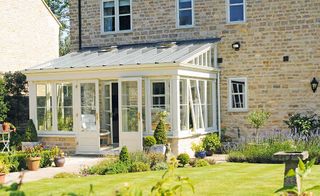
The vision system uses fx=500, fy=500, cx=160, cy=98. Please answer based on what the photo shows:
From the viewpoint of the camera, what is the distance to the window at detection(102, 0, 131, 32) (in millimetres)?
21266

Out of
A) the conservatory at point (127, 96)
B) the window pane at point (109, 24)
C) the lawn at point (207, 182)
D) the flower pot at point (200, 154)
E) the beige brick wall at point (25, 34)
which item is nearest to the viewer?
the lawn at point (207, 182)

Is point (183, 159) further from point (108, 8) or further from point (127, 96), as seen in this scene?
point (108, 8)

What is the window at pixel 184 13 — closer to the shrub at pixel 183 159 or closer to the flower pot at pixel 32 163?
the shrub at pixel 183 159

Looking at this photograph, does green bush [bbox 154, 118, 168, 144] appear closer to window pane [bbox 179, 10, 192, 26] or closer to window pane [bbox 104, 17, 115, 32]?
window pane [bbox 179, 10, 192, 26]

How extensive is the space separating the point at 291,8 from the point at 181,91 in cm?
544

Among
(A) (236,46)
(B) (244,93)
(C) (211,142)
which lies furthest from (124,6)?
(C) (211,142)

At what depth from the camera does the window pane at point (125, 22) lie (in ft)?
69.6

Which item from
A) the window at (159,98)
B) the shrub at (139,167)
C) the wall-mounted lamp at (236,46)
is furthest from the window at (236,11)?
the shrub at (139,167)

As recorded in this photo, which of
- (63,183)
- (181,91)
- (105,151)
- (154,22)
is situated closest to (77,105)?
(105,151)

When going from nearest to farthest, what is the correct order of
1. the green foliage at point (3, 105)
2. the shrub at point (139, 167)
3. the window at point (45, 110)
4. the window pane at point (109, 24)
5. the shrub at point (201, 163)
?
the shrub at point (139, 167)
the shrub at point (201, 163)
the window at point (45, 110)
the green foliage at point (3, 105)
the window pane at point (109, 24)

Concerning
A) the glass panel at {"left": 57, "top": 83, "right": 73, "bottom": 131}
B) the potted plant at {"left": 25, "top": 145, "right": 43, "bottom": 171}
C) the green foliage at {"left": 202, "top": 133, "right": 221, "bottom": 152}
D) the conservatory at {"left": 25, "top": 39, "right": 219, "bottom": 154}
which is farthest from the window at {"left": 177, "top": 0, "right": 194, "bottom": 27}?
the potted plant at {"left": 25, "top": 145, "right": 43, "bottom": 171}

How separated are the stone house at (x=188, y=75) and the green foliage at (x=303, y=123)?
501 mm

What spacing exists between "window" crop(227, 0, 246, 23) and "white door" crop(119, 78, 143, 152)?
16.8 ft

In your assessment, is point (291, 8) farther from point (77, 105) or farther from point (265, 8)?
point (77, 105)
